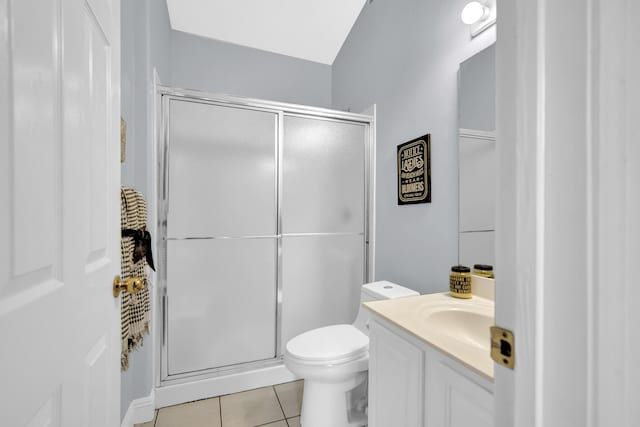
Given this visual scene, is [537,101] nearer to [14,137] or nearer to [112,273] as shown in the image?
[14,137]

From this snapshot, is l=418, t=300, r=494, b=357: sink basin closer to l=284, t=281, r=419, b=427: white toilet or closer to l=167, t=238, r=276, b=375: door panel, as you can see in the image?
l=284, t=281, r=419, b=427: white toilet

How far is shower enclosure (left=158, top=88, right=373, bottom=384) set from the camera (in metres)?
1.77

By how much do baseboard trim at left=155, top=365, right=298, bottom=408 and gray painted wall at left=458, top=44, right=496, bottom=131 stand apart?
77.4 inches

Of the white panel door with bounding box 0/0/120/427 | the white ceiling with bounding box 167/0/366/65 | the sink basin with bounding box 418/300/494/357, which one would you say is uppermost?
the white ceiling with bounding box 167/0/366/65

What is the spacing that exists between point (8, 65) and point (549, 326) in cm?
79

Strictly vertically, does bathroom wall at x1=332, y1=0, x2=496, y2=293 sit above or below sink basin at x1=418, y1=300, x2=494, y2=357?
above

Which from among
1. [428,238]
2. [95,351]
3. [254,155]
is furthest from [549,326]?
[254,155]

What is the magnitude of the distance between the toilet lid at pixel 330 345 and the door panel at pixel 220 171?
778mm

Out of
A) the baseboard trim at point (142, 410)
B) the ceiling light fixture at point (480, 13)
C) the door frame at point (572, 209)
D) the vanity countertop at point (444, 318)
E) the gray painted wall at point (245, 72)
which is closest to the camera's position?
the door frame at point (572, 209)

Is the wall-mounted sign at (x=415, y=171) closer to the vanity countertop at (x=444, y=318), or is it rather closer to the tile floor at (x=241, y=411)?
the vanity countertop at (x=444, y=318)

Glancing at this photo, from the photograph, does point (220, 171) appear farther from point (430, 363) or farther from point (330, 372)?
point (430, 363)

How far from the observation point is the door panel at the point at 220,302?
178 centimetres

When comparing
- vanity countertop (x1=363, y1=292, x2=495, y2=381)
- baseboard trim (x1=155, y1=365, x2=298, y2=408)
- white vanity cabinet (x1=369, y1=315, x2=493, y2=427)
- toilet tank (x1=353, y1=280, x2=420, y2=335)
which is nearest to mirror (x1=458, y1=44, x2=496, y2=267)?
vanity countertop (x1=363, y1=292, x2=495, y2=381)

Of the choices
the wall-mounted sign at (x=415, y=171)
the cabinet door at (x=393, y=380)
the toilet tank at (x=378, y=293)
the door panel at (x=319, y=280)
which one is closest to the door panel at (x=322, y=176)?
the door panel at (x=319, y=280)
